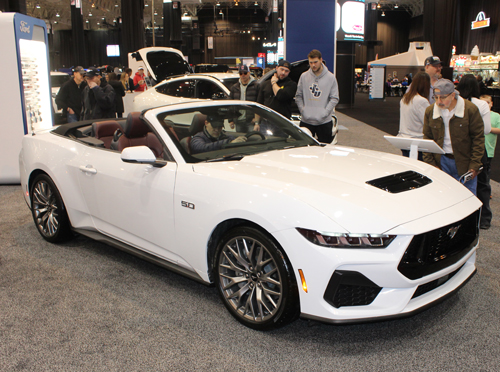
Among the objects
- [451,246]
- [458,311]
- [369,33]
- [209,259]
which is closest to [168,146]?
[209,259]

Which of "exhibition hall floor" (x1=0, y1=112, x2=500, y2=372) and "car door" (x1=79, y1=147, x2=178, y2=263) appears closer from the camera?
"exhibition hall floor" (x1=0, y1=112, x2=500, y2=372)

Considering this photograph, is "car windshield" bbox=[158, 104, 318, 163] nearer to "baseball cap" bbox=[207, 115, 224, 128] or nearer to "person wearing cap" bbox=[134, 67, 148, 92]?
"baseball cap" bbox=[207, 115, 224, 128]

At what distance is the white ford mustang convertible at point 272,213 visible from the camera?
99.3 inches

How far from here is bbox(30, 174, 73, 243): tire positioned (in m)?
4.41

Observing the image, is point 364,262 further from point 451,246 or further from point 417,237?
point 451,246

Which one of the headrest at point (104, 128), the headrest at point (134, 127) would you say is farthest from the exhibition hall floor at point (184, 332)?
the headrest at point (104, 128)

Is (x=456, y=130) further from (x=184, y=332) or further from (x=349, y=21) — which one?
(x=349, y=21)

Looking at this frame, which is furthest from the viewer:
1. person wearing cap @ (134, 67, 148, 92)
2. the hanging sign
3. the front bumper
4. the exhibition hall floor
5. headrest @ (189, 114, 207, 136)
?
the hanging sign

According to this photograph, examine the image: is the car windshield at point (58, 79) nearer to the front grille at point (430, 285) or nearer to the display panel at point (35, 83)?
the display panel at point (35, 83)

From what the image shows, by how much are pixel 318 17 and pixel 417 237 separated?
1056cm

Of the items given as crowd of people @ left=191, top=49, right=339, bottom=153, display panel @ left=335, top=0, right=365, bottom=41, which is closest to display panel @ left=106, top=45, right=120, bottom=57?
display panel @ left=335, top=0, right=365, bottom=41

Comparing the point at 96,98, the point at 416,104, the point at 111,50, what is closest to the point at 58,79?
the point at 96,98

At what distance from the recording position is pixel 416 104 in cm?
513

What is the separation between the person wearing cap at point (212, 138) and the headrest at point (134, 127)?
1.95 feet
